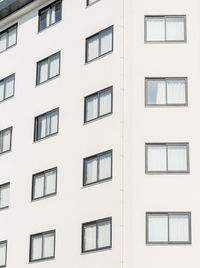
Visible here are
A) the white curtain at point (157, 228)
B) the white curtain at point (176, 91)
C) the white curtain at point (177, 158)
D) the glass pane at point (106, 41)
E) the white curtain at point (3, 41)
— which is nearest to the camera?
the white curtain at point (157, 228)

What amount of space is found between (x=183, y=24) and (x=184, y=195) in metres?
8.62

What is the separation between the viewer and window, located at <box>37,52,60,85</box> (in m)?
37.8

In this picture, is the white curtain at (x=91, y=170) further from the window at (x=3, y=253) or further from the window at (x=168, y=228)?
the window at (x=3, y=253)

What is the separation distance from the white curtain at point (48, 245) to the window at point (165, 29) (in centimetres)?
1113

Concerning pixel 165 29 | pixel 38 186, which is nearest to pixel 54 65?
pixel 38 186

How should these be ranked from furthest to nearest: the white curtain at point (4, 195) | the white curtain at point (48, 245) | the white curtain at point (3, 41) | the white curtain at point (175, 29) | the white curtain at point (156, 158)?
the white curtain at point (3, 41) → the white curtain at point (4, 195) → the white curtain at point (48, 245) → the white curtain at point (175, 29) → the white curtain at point (156, 158)

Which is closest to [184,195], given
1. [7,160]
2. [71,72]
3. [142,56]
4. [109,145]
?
[109,145]

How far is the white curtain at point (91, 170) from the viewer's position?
33469mm

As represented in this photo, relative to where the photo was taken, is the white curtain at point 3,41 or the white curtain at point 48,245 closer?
the white curtain at point 48,245

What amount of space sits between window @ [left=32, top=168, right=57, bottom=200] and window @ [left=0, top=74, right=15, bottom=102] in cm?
625

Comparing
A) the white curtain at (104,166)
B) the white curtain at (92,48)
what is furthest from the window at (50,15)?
the white curtain at (104,166)

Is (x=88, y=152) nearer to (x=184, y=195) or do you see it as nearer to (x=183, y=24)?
(x=184, y=195)

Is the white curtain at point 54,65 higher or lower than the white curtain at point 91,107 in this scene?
higher

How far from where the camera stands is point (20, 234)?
36812 mm
